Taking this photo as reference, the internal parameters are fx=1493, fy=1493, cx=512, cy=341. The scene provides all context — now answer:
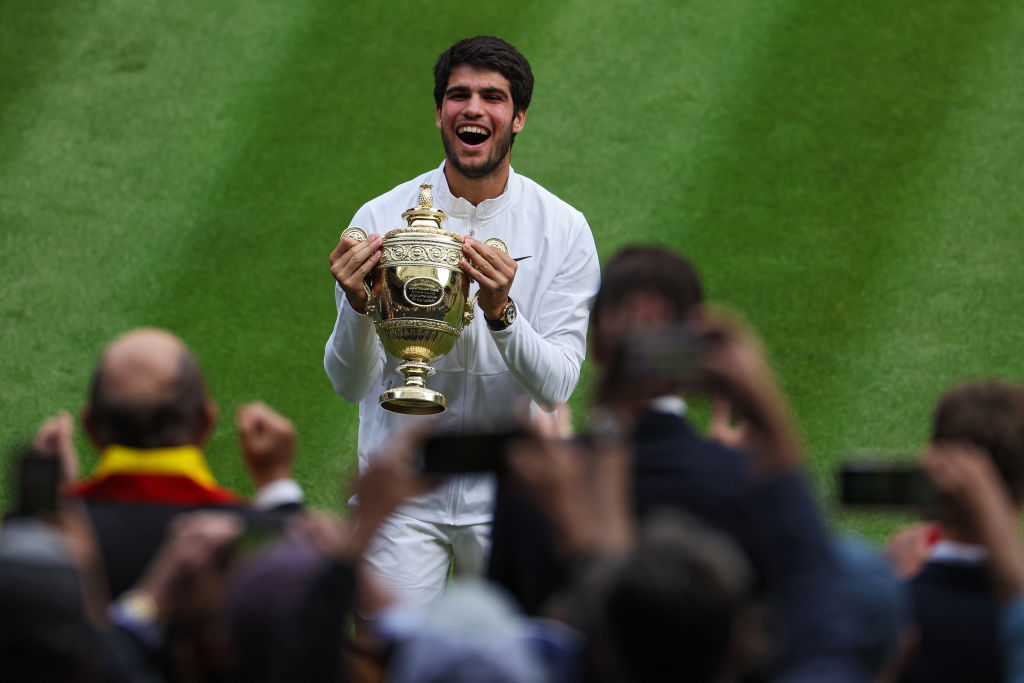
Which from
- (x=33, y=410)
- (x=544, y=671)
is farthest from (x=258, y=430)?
(x=33, y=410)

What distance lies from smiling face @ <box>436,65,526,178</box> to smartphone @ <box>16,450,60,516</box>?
2.61 m

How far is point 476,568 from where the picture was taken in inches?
187

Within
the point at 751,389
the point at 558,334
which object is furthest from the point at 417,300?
the point at 751,389

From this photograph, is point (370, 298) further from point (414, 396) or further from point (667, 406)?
point (667, 406)

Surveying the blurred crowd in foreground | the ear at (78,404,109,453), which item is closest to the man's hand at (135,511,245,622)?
the blurred crowd in foreground

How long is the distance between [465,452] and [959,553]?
97 cm

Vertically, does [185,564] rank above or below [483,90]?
below

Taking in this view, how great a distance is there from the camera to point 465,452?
102 inches

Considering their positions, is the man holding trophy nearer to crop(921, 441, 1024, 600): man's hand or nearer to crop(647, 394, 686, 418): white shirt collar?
crop(647, 394, 686, 418): white shirt collar

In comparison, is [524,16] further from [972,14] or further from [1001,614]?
[1001,614]

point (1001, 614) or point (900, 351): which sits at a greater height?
point (900, 351)

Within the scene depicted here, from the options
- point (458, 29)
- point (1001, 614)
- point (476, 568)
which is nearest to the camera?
point (1001, 614)

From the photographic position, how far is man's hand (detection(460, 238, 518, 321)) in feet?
14.4

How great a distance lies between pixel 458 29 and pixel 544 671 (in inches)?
226
